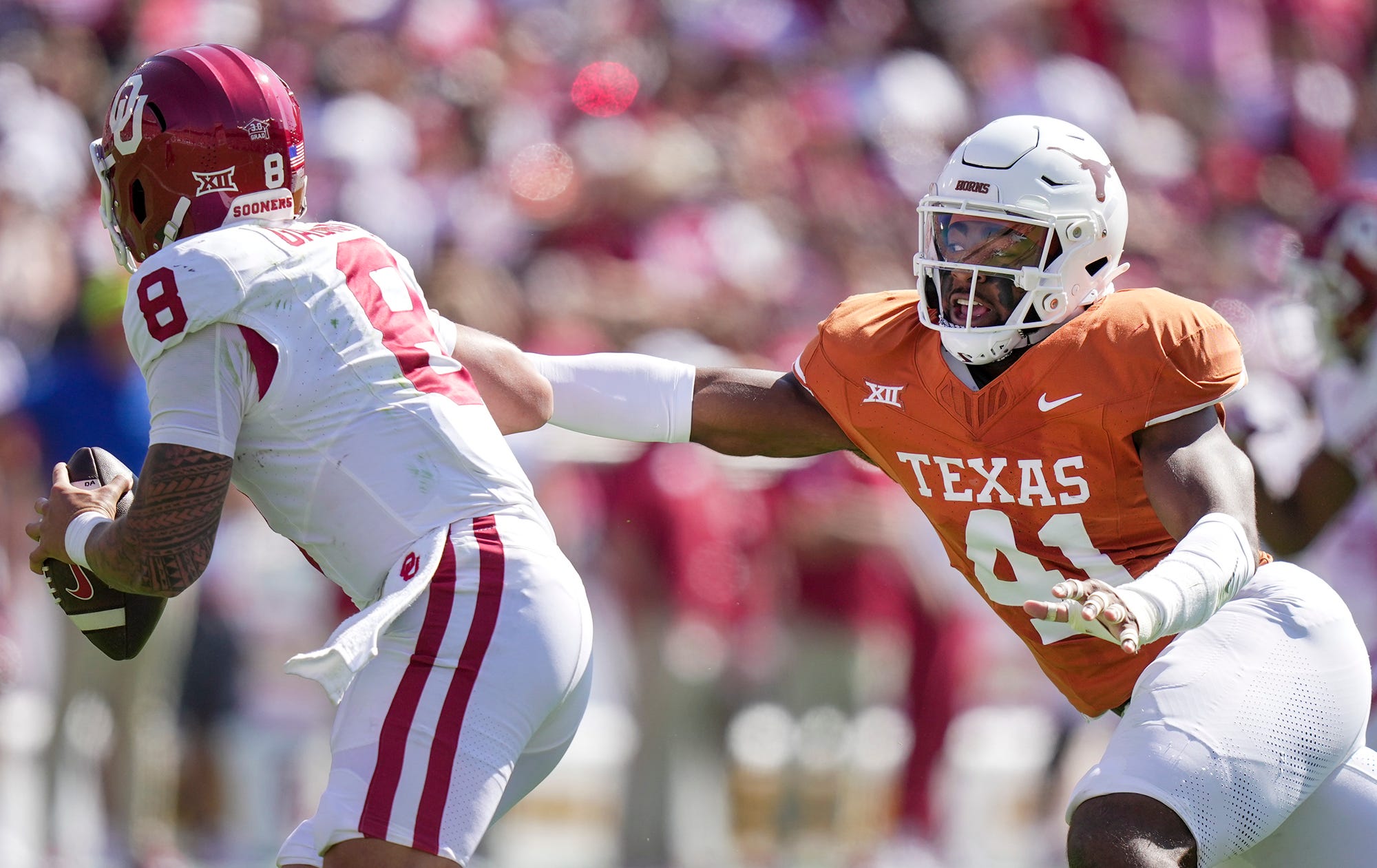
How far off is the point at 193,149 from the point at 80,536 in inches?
28.3

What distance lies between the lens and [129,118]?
3104 mm

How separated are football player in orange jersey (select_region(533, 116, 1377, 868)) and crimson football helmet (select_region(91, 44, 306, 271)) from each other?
2.97ft

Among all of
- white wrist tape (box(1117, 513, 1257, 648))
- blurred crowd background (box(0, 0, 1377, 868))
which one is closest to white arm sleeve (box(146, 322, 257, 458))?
white wrist tape (box(1117, 513, 1257, 648))

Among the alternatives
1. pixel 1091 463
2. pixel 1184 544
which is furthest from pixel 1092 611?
pixel 1091 463

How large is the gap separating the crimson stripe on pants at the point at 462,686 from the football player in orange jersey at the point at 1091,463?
0.87 meters

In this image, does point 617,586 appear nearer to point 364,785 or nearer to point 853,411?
point 853,411

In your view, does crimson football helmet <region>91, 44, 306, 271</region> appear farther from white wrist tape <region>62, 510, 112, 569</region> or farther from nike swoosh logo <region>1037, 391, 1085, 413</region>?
nike swoosh logo <region>1037, 391, 1085, 413</region>

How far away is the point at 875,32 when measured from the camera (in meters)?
9.75

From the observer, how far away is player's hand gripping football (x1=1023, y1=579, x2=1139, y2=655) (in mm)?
2664

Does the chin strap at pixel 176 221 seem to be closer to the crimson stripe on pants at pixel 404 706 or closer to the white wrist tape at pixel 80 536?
the white wrist tape at pixel 80 536

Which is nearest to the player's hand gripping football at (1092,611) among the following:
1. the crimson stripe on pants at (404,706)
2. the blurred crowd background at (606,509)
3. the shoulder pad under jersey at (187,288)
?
the crimson stripe on pants at (404,706)

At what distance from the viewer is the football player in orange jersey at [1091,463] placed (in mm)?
3092

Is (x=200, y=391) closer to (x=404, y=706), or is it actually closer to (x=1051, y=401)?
(x=404, y=706)

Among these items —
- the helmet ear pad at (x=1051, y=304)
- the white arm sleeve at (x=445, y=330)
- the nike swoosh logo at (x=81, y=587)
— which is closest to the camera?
the nike swoosh logo at (x=81, y=587)
